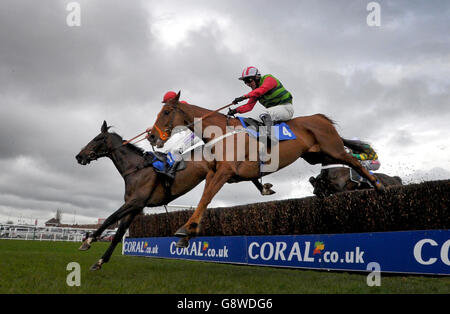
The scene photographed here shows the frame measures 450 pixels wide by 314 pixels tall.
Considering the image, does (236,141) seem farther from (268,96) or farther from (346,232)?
(346,232)

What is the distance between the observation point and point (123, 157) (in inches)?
302

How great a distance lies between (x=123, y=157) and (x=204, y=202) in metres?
3.58

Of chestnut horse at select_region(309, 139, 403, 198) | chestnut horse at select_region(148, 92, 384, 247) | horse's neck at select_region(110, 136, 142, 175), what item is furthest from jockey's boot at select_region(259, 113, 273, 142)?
chestnut horse at select_region(309, 139, 403, 198)

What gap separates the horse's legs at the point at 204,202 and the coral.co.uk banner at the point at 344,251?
3279 mm

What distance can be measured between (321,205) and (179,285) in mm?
4990

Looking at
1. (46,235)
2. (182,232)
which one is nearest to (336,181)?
(182,232)

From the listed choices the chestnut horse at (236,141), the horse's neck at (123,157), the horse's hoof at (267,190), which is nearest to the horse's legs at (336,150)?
the chestnut horse at (236,141)

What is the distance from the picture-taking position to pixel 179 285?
14.7 ft

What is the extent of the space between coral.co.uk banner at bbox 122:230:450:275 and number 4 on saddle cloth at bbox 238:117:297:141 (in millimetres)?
2609

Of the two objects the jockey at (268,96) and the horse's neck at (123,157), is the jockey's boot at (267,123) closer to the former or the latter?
the jockey at (268,96)

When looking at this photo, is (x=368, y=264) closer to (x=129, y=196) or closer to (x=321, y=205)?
(x=321, y=205)

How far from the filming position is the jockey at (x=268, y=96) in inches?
212

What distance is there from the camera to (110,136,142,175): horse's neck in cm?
752
